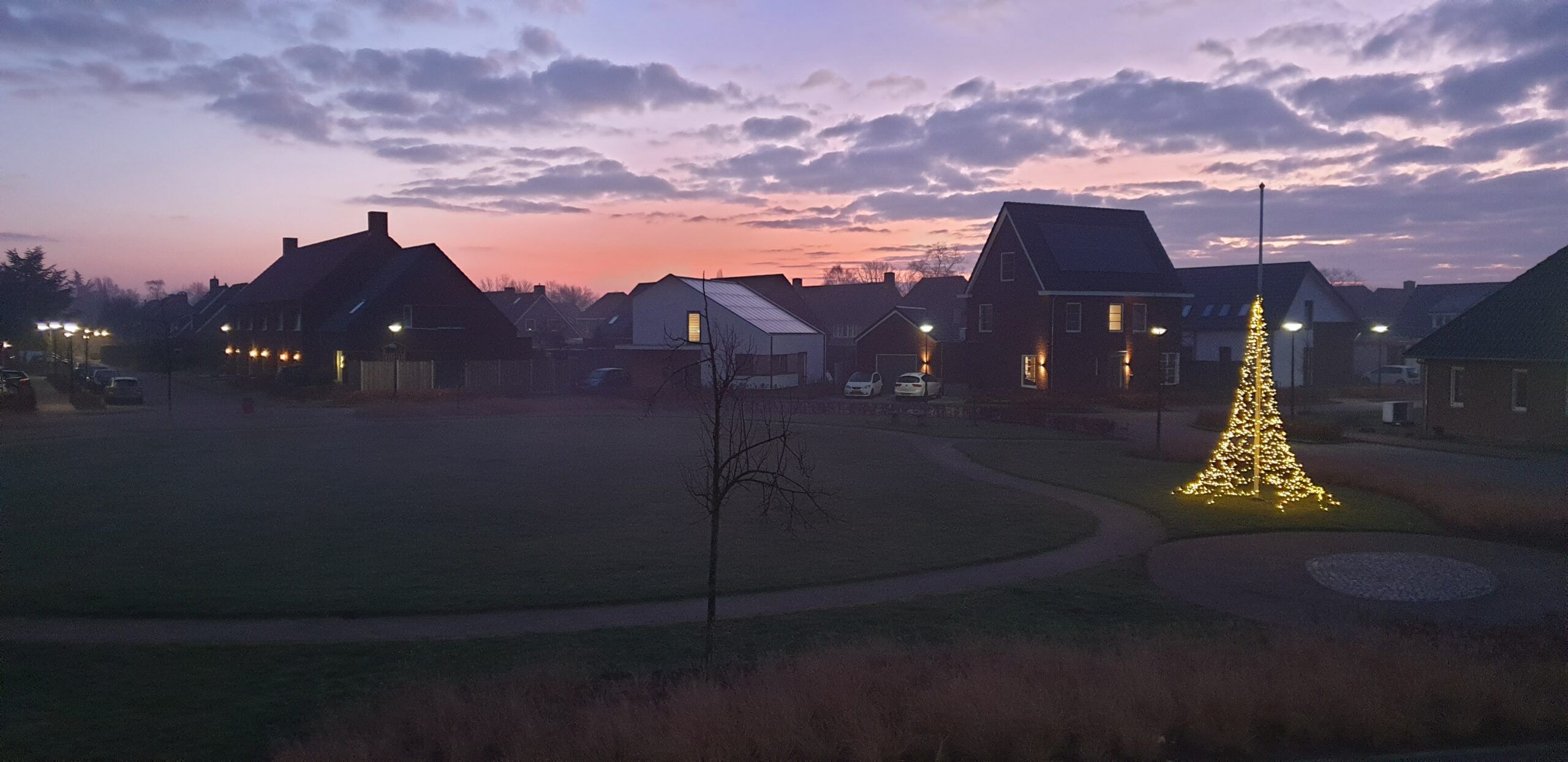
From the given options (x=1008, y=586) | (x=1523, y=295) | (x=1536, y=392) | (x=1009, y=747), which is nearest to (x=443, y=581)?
(x=1008, y=586)

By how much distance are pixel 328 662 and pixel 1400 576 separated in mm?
16142

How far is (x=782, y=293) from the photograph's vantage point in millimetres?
83938

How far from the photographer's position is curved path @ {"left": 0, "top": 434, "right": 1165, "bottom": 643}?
12.9m

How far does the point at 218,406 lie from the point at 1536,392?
5646cm

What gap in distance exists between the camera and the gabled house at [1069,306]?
54.2 meters

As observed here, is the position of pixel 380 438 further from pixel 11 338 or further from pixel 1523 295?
pixel 11 338

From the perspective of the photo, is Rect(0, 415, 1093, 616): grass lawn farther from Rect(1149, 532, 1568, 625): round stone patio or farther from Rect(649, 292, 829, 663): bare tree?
Rect(1149, 532, 1568, 625): round stone patio

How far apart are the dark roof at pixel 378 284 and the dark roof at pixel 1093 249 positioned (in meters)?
34.3

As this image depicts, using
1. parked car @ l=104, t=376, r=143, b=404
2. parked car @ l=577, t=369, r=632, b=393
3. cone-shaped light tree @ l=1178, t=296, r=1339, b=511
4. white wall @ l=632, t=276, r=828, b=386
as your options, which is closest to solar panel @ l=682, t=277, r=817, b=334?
white wall @ l=632, t=276, r=828, b=386

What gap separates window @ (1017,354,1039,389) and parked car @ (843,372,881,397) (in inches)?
A: 333

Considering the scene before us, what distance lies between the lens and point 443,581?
1571cm

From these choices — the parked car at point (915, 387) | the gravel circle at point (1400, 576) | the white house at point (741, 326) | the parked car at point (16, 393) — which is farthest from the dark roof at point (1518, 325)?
the parked car at point (16, 393)

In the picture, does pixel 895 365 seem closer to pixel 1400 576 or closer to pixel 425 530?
pixel 425 530

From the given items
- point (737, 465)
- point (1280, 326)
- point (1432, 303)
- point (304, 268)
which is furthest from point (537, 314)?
point (737, 465)
